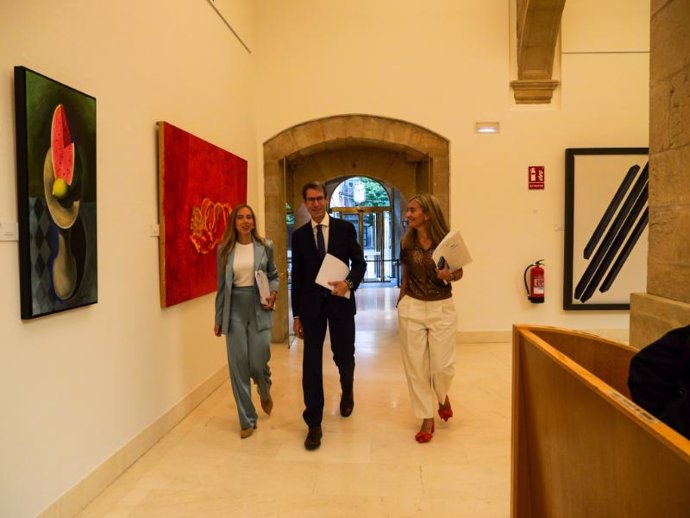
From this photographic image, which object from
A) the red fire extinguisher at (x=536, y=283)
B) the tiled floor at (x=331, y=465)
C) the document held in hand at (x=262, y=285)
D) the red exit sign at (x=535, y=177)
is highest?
the red exit sign at (x=535, y=177)

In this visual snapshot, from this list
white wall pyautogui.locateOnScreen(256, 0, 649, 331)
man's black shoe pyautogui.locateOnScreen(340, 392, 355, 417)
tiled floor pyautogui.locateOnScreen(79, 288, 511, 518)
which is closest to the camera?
tiled floor pyautogui.locateOnScreen(79, 288, 511, 518)

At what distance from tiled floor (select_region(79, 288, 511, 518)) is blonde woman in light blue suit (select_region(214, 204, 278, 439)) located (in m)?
0.38

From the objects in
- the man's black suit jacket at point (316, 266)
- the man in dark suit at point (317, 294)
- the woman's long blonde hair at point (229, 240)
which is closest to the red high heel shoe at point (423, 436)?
the man in dark suit at point (317, 294)

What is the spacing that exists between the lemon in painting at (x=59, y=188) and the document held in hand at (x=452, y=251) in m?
2.02

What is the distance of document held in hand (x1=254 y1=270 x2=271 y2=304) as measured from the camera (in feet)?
11.4

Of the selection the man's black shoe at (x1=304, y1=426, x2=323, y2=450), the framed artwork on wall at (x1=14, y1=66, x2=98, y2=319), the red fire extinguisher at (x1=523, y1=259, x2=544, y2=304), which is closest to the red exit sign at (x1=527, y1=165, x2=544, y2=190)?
the red fire extinguisher at (x1=523, y1=259, x2=544, y2=304)

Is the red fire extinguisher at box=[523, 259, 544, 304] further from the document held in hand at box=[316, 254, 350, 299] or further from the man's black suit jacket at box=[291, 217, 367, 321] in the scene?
the document held in hand at box=[316, 254, 350, 299]

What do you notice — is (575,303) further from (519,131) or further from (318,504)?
(318,504)

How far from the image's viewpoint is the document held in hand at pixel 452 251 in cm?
310

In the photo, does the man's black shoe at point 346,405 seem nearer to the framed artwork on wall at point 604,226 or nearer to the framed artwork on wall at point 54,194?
the framed artwork on wall at point 54,194

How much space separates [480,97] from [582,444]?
5629 mm

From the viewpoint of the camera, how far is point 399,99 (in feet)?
21.3

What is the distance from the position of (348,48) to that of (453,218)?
8.15 ft

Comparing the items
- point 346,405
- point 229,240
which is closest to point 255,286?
point 229,240
